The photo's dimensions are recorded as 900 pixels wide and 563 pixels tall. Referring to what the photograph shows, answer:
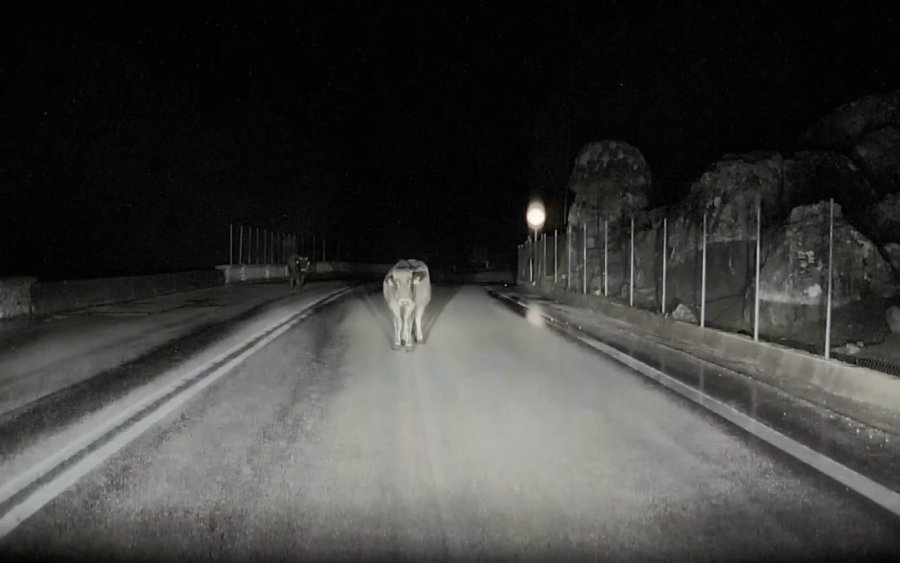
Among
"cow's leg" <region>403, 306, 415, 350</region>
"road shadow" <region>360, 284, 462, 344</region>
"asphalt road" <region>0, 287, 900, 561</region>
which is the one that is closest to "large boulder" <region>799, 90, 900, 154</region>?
"road shadow" <region>360, 284, 462, 344</region>

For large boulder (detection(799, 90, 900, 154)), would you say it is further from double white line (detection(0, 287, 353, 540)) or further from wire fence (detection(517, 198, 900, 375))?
double white line (detection(0, 287, 353, 540))

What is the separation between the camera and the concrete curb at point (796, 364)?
959 cm

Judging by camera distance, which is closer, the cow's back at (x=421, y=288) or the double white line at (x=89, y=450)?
the double white line at (x=89, y=450)

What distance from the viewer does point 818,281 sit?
22.3m

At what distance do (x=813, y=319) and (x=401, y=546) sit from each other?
19.9m

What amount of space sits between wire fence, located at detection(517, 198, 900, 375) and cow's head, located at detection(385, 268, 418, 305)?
588 centimetres

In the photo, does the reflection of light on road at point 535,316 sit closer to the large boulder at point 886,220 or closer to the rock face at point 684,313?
the rock face at point 684,313

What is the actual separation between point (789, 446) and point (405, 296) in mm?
8518

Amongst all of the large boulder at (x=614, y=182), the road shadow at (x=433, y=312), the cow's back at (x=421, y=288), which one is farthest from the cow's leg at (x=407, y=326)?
the large boulder at (x=614, y=182)

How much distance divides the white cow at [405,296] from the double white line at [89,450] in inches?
145

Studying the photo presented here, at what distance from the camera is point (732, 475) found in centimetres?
662

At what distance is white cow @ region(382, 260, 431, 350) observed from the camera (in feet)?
49.0

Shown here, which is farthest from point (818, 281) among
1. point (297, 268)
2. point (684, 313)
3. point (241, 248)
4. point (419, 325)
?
point (241, 248)

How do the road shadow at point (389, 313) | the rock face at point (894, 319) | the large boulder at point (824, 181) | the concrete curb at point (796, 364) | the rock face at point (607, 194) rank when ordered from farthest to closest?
1. the rock face at point (607, 194)
2. the large boulder at point (824, 181)
3. the rock face at point (894, 319)
4. the road shadow at point (389, 313)
5. the concrete curb at point (796, 364)
